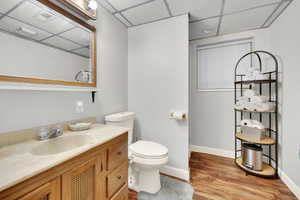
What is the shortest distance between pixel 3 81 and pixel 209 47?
280 cm

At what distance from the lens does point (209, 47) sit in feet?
8.04

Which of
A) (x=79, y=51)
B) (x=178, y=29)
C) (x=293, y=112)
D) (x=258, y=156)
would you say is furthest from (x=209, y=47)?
(x=79, y=51)

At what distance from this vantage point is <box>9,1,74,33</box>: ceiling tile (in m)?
0.95

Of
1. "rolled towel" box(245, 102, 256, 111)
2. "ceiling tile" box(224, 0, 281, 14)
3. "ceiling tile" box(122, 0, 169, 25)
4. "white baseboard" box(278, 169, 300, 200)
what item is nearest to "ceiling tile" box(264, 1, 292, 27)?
"ceiling tile" box(224, 0, 281, 14)

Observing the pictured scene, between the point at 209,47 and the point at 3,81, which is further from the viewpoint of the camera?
the point at 209,47

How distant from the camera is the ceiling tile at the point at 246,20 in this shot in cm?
167

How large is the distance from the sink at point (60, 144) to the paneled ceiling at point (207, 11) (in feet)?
5.09

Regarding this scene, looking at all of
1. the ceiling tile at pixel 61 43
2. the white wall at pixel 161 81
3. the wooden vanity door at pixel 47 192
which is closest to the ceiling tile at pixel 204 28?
the white wall at pixel 161 81

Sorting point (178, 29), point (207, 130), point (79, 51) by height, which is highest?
point (178, 29)

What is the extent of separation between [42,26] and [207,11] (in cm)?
184

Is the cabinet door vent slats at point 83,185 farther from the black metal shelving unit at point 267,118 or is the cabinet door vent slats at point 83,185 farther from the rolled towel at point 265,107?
the rolled towel at point 265,107

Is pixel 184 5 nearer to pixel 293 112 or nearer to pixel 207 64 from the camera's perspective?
pixel 207 64

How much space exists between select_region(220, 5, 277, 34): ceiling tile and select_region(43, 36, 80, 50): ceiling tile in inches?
79.2

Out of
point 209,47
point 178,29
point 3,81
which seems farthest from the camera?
point 209,47
